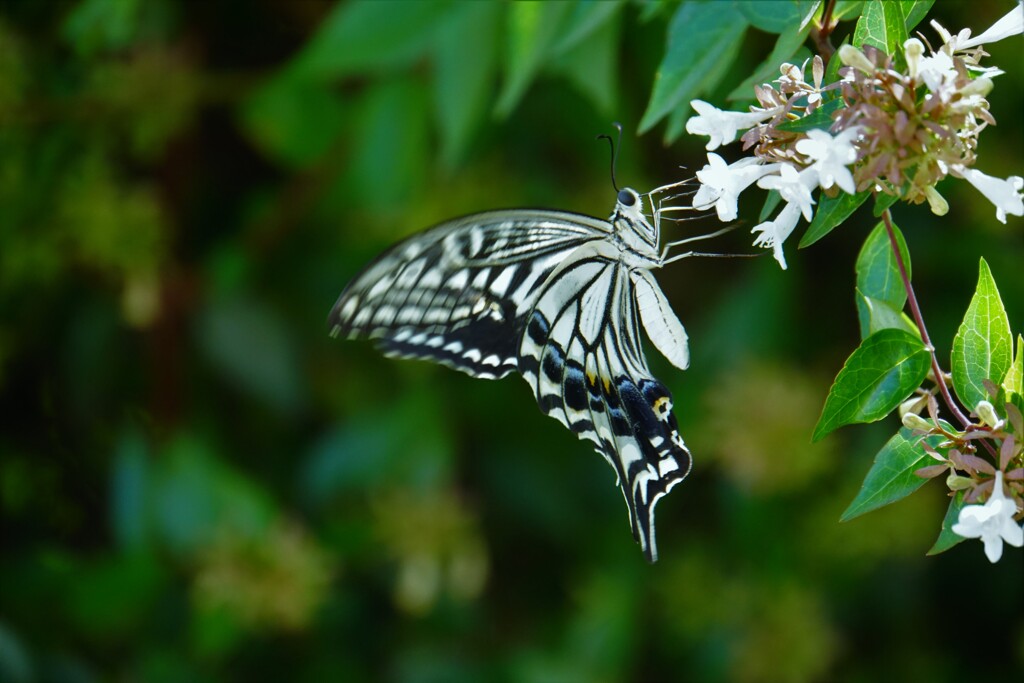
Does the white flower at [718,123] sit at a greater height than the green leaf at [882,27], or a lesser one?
lesser

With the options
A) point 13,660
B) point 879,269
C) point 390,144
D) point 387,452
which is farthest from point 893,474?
point 13,660

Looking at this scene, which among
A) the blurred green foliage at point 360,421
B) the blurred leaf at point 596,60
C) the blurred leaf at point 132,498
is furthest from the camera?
the blurred leaf at point 132,498

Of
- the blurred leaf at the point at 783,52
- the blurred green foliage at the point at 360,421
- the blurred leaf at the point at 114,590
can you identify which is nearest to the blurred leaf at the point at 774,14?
the blurred leaf at the point at 783,52

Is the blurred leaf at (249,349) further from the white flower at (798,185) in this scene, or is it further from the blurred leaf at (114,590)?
the white flower at (798,185)

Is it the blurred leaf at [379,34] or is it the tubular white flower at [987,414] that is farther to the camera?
the blurred leaf at [379,34]

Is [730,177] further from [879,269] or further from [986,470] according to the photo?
[986,470]

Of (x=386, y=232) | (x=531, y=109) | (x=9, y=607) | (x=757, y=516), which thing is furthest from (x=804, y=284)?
(x=9, y=607)

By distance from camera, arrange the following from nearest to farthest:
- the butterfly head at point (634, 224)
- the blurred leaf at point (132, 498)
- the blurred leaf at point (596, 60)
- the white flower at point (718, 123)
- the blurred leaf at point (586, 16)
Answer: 1. the white flower at point (718, 123)
2. the blurred leaf at point (586, 16)
3. the butterfly head at point (634, 224)
4. the blurred leaf at point (596, 60)
5. the blurred leaf at point (132, 498)

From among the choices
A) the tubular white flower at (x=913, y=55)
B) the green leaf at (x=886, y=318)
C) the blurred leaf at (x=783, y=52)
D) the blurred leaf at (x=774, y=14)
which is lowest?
the green leaf at (x=886, y=318)

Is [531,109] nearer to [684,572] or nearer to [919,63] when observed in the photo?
[684,572]
